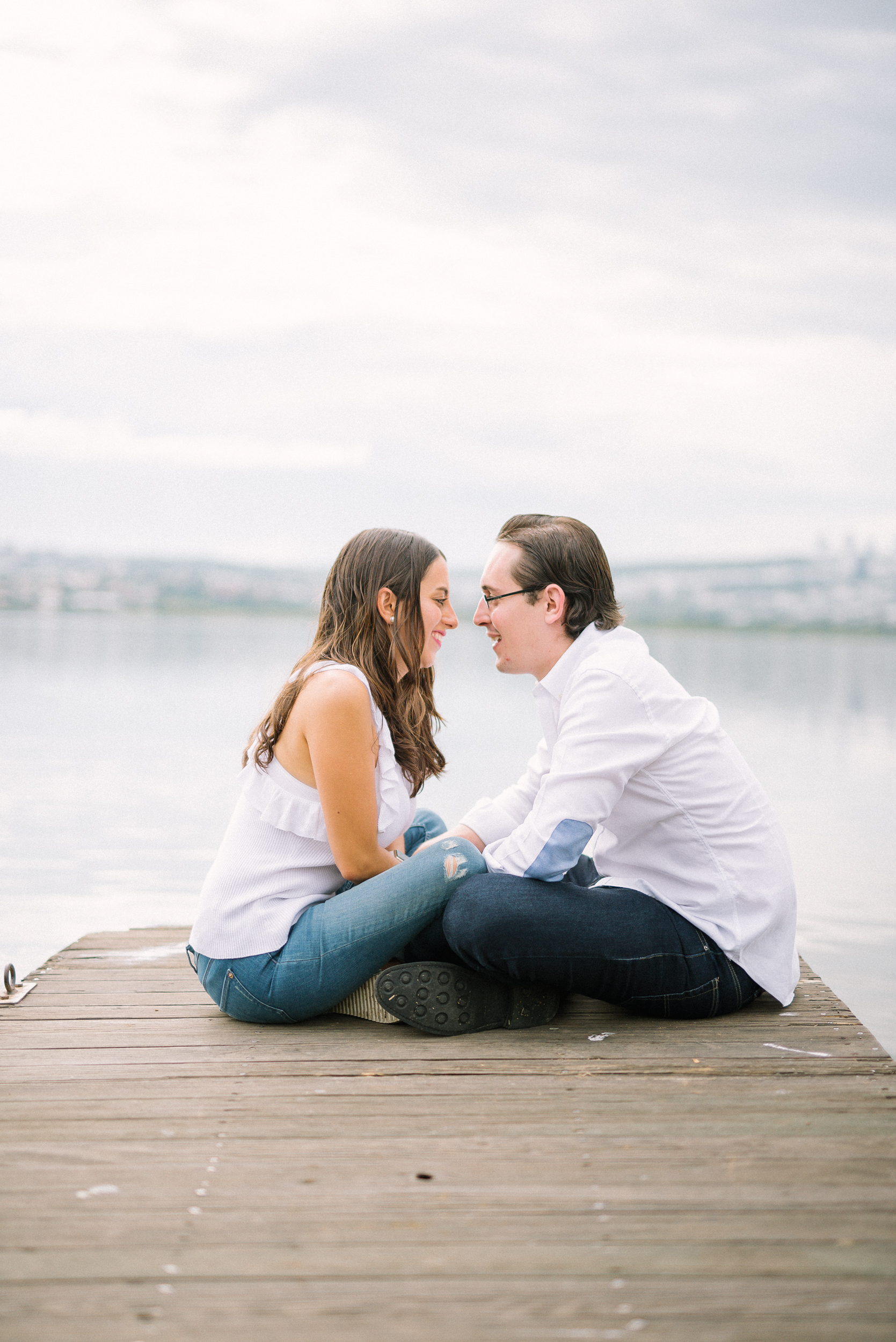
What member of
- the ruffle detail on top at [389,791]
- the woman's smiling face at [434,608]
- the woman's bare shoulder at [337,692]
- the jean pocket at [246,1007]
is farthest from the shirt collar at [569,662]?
the jean pocket at [246,1007]

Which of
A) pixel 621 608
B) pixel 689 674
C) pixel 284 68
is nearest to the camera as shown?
pixel 621 608

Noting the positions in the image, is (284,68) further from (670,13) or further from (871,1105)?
(871,1105)

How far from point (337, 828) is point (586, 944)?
73 centimetres

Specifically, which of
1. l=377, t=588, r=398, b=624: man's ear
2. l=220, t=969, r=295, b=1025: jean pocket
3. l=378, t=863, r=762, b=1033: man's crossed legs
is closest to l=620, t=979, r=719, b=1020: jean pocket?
l=378, t=863, r=762, b=1033: man's crossed legs

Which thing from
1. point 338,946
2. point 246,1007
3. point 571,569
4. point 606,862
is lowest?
point 246,1007

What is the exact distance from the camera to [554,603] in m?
3.12

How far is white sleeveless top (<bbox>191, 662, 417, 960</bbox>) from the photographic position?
9.45ft

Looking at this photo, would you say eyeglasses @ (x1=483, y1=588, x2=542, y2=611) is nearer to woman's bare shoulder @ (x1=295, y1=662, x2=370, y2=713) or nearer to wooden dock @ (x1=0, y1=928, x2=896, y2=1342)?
woman's bare shoulder @ (x1=295, y1=662, x2=370, y2=713)

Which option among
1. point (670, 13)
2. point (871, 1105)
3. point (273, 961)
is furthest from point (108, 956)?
point (670, 13)

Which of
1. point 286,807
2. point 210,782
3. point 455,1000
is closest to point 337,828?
point 286,807

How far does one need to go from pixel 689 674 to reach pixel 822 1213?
1164 inches

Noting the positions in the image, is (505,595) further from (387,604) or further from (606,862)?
(606,862)

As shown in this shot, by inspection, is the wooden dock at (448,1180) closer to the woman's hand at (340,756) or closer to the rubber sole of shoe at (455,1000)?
the rubber sole of shoe at (455,1000)

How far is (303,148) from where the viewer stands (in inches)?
2437
